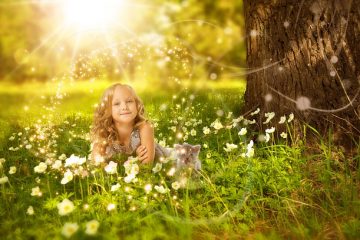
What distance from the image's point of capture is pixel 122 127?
13.0ft

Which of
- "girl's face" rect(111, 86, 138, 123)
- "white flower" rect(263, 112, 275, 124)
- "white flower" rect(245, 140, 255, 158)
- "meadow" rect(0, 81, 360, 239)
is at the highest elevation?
"girl's face" rect(111, 86, 138, 123)

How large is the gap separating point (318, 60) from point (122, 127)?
5.45 feet

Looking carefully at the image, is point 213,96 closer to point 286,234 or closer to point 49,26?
point 286,234

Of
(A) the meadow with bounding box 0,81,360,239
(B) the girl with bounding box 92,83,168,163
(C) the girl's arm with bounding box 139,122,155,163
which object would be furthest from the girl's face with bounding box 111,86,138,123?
(A) the meadow with bounding box 0,81,360,239

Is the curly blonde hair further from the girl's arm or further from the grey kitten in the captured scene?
the grey kitten

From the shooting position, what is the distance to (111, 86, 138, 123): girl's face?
3748mm

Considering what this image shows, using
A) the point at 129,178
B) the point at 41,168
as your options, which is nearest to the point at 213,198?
the point at 129,178

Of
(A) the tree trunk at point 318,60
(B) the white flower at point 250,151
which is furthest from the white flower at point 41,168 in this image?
(A) the tree trunk at point 318,60

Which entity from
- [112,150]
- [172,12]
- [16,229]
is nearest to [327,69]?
[112,150]

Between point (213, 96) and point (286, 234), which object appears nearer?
point (286, 234)

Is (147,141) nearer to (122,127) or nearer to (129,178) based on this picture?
(122,127)

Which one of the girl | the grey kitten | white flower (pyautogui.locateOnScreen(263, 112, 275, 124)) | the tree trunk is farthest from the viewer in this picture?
the girl

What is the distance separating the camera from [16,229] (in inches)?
103

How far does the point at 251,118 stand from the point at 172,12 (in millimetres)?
11383
